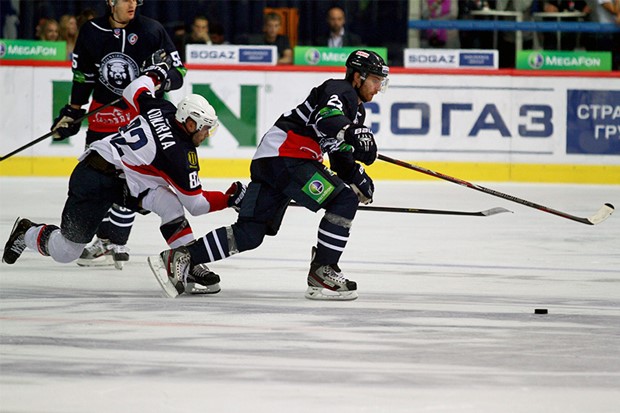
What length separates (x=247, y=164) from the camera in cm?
1075

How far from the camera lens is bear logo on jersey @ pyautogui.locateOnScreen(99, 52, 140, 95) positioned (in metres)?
6.57

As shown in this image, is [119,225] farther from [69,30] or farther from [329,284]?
[69,30]

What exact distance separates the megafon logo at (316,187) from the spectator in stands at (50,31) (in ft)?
20.8

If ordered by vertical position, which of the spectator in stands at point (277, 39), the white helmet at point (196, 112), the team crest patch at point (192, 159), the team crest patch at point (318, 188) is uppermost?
the spectator in stands at point (277, 39)

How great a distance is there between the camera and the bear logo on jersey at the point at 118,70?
6.57m

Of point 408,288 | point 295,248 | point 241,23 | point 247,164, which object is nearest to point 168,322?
point 408,288

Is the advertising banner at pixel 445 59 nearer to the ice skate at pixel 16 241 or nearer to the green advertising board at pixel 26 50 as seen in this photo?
the green advertising board at pixel 26 50

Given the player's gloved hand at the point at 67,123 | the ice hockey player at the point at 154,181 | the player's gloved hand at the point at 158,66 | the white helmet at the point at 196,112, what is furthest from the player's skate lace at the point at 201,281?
Result: the player's gloved hand at the point at 67,123

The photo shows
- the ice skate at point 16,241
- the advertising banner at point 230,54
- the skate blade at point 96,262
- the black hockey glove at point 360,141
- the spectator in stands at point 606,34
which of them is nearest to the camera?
the black hockey glove at point 360,141

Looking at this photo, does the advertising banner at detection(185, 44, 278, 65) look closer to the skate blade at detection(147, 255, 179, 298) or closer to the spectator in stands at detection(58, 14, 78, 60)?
the spectator in stands at detection(58, 14, 78, 60)

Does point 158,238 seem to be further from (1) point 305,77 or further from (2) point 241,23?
(2) point 241,23

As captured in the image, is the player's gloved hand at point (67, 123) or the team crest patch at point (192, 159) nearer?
the team crest patch at point (192, 159)

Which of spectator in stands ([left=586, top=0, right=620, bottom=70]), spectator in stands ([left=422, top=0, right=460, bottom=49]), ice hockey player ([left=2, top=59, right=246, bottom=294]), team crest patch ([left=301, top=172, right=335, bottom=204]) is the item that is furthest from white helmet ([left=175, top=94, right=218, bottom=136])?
spectator in stands ([left=586, top=0, right=620, bottom=70])

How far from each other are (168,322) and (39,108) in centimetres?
620
